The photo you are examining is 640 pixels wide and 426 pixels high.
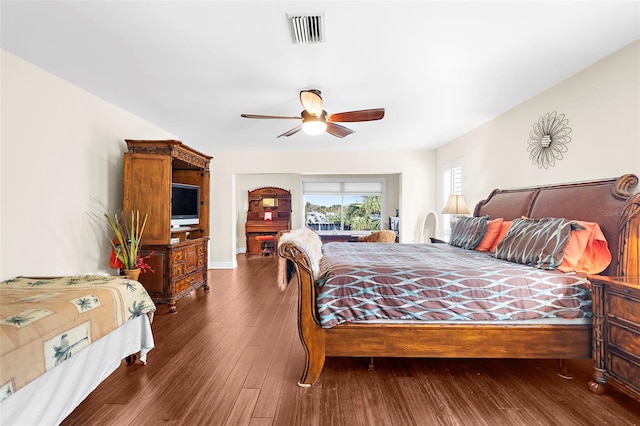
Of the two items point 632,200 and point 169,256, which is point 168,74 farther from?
point 632,200

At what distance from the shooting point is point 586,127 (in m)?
2.55

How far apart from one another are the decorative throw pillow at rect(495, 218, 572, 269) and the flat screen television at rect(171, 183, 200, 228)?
3.77 m

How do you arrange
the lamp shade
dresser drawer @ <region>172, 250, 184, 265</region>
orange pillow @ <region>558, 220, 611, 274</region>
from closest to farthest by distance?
1. orange pillow @ <region>558, 220, 611, 274</region>
2. dresser drawer @ <region>172, 250, 184, 265</region>
3. the lamp shade

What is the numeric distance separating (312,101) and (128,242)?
2.59 metres

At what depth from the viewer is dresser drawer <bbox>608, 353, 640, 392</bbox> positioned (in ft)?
5.28

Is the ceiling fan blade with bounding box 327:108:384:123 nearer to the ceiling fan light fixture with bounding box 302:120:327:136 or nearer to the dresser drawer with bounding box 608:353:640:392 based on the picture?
the ceiling fan light fixture with bounding box 302:120:327:136

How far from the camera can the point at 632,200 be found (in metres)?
2.00

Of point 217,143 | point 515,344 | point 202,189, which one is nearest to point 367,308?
point 515,344

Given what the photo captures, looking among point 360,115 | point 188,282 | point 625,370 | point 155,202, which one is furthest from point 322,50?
point 188,282

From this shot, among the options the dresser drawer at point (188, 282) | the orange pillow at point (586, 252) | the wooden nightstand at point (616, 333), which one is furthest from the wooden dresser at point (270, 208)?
the wooden nightstand at point (616, 333)

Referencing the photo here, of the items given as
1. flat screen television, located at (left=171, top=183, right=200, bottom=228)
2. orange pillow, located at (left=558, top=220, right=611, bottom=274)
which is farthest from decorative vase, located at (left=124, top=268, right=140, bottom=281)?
orange pillow, located at (left=558, top=220, right=611, bottom=274)

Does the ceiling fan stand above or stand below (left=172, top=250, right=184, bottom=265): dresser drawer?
above

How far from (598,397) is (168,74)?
4031mm

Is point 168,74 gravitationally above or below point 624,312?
above
